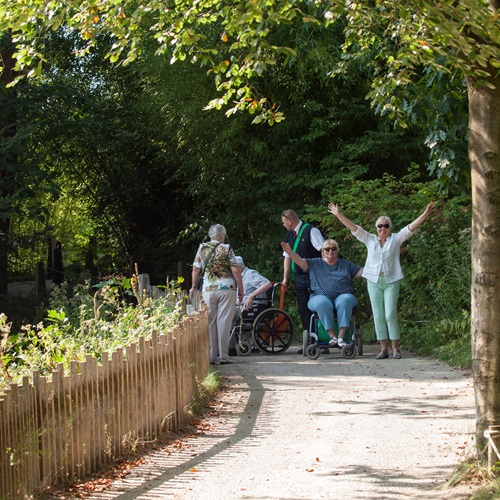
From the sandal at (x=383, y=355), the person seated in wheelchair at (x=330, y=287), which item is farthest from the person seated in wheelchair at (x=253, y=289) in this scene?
the sandal at (x=383, y=355)

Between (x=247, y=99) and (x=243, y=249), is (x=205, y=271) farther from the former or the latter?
(x=243, y=249)

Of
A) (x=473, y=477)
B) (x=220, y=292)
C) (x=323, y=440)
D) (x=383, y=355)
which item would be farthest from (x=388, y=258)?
(x=473, y=477)

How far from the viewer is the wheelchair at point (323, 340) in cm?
1267

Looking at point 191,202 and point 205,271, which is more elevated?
point 191,202

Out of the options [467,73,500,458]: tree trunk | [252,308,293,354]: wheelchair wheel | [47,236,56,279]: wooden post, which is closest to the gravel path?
[467,73,500,458]: tree trunk

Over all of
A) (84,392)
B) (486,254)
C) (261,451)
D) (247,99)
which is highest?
(247,99)

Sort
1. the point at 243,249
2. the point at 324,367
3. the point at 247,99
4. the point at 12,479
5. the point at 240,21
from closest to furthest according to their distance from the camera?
1. the point at 240,21
2. the point at 12,479
3. the point at 247,99
4. the point at 324,367
5. the point at 243,249

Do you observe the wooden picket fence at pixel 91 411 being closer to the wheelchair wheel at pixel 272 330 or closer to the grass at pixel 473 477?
the grass at pixel 473 477

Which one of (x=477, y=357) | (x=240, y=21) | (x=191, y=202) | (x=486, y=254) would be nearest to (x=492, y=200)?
(x=486, y=254)

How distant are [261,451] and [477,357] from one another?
2040 mm

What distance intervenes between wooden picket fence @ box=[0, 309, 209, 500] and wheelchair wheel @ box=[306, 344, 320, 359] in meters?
3.60

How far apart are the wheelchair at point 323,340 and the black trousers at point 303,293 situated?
384mm

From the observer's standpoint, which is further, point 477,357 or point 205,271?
point 205,271

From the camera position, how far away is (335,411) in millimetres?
8984
